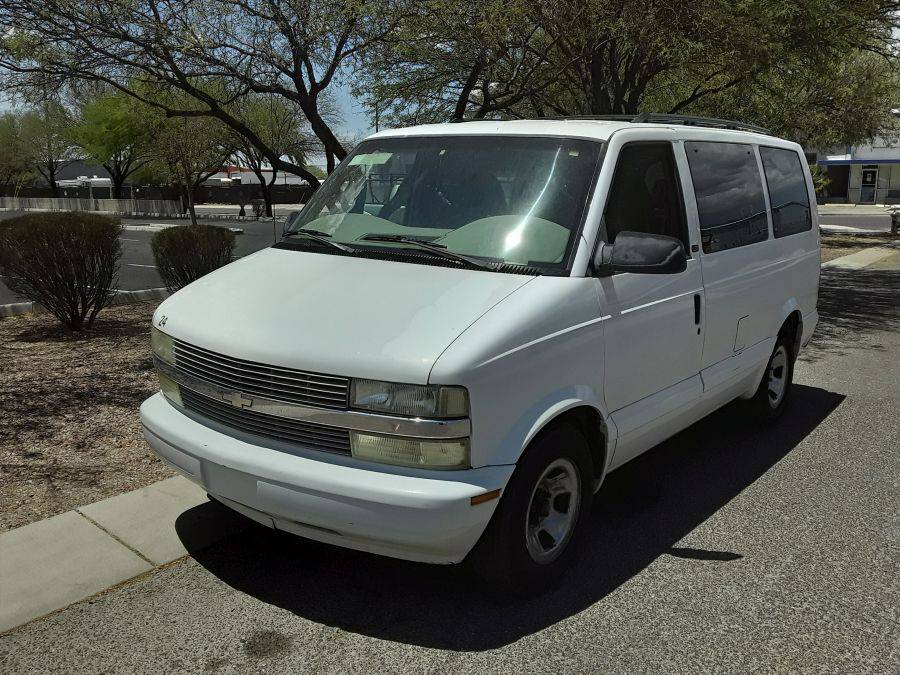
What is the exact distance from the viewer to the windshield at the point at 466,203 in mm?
4020

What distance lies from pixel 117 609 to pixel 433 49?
9.96 m

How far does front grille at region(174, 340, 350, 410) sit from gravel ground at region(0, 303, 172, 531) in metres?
1.63

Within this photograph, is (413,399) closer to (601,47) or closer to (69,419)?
(69,419)

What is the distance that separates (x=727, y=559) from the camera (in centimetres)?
421

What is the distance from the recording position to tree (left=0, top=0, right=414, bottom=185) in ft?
32.0

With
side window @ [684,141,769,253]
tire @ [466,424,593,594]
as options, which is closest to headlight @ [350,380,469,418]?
tire @ [466,424,593,594]

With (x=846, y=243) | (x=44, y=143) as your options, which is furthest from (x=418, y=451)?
(x=44, y=143)

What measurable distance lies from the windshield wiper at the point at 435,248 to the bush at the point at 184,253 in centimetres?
668

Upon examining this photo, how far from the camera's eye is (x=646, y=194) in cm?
454

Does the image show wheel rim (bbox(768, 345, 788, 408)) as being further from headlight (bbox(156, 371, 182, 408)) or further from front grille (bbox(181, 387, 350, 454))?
headlight (bbox(156, 371, 182, 408))

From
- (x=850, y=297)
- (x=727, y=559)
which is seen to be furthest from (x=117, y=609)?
A: (x=850, y=297)

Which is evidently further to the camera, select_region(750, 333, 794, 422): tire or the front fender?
select_region(750, 333, 794, 422): tire

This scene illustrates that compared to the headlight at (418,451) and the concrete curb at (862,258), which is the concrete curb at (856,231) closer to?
the concrete curb at (862,258)

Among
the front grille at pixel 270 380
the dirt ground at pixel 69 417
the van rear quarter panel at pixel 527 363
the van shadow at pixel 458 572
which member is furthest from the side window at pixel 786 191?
the dirt ground at pixel 69 417
